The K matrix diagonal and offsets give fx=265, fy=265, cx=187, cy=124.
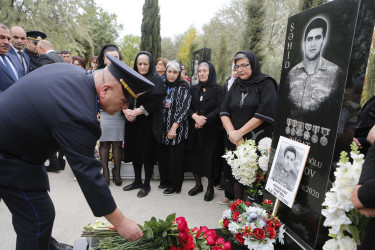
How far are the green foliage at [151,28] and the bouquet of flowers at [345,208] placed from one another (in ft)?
56.7

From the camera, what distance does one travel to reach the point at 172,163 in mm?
4113

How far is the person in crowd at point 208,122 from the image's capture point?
3936 mm

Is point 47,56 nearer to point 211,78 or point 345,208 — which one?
point 211,78

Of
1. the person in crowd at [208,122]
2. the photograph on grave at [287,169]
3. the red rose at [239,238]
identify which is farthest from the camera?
the person in crowd at [208,122]

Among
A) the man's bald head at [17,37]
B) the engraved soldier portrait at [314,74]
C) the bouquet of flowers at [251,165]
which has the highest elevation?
the man's bald head at [17,37]

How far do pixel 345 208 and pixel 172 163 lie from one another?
2941mm

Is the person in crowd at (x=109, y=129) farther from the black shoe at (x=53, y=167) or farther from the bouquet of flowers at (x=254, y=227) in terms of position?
the bouquet of flowers at (x=254, y=227)

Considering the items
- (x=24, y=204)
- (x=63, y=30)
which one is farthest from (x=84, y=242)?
(x=63, y=30)

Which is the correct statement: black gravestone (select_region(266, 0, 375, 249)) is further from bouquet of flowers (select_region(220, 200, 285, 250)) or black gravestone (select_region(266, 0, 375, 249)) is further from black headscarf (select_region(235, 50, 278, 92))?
black headscarf (select_region(235, 50, 278, 92))

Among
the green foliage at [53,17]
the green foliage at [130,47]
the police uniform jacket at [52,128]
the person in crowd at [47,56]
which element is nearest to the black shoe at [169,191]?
the police uniform jacket at [52,128]

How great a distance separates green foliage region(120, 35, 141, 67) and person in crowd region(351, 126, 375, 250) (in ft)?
92.5

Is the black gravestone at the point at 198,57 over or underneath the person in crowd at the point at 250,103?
over

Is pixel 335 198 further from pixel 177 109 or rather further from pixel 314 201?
pixel 177 109

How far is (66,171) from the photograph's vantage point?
16.3ft
